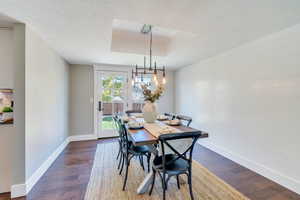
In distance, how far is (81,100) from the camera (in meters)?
4.34

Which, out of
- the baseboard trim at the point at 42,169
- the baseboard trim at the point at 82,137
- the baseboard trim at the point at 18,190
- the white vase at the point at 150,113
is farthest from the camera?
the baseboard trim at the point at 82,137

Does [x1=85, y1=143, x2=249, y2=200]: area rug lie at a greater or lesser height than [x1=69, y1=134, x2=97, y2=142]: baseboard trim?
lesser

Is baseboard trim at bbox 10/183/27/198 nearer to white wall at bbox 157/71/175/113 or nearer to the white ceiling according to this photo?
the white ceiling

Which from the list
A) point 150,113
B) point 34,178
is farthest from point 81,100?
point 150,113

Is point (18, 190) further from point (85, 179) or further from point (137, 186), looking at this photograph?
point (137, 186)

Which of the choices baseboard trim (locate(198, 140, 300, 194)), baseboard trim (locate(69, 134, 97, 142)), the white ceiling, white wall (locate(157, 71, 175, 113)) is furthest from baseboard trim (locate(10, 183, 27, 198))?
white wall (locate(157, 71, 175, 113))

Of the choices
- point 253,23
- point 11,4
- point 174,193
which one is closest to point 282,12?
point 253,23

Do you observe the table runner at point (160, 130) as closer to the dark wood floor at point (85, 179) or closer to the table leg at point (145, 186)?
the table leg at point (145, 186)

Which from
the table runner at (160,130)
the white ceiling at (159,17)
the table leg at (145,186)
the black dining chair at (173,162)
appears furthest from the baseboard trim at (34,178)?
the white ceiling at (159,17)

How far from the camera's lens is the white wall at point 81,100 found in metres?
4.27

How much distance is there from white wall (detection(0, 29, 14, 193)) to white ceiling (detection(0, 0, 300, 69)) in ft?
1.40

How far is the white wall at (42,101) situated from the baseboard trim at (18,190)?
0.44 feet

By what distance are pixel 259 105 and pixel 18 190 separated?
3904 mm

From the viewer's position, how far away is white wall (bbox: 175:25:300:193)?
2068 mm
